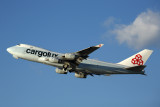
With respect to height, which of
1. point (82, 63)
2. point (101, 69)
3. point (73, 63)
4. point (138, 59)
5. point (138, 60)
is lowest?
point (101, 69)

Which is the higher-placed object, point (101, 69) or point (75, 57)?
point (75, 57)

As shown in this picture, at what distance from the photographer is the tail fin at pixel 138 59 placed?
61.4 m

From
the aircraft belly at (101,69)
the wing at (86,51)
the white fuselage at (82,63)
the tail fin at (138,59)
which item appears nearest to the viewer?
the wing at (86,51)

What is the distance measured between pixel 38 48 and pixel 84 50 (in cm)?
1280

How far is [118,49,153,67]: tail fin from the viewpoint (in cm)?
6144

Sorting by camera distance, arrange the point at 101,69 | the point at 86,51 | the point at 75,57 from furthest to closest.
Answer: the point at 101,69
the point at 75,57
the point at 86,51

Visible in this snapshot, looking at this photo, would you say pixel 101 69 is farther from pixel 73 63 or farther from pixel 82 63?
pixel 73 63

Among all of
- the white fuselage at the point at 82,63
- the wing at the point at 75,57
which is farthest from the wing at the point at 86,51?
the white fuselage at the point at 82,63

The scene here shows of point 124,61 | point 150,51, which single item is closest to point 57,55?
point 124,61

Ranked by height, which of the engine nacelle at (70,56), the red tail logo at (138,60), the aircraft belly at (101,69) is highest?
the red tail logo at (138,60)

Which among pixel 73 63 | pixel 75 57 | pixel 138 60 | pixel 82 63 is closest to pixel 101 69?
pixel 82 63

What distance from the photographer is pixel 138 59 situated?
61781mm

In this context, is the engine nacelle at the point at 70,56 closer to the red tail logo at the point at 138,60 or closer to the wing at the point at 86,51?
the wing at the point at 86,51

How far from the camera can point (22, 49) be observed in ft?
194
